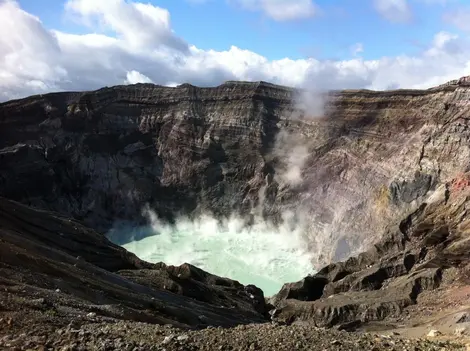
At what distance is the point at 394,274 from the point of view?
38.7 m

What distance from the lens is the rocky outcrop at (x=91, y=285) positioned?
16872 millimetres

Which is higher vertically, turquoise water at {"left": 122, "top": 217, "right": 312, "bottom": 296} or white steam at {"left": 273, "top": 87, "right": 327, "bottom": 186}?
white steam at {"left": 273, "top": 87, "right": 327, "bottom": 186}

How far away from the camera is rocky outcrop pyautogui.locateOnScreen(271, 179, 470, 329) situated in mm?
34875

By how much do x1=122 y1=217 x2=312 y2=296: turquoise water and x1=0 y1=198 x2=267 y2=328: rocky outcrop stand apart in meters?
14.9

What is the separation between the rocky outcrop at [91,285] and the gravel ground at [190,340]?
1.39 metres

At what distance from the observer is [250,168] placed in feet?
231

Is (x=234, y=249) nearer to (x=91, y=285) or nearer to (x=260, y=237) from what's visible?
(x=260, y=237)

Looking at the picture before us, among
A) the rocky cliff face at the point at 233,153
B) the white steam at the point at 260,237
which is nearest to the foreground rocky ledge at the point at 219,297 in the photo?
the rocky cliff face at the point at 233,153

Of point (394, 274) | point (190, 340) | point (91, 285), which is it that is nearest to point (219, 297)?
point (394, 274)

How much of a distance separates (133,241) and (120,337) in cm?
5730

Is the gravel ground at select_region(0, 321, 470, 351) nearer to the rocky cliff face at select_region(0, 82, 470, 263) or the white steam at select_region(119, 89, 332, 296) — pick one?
the rocky cliff face at select_region(0, 82, 470, 263)

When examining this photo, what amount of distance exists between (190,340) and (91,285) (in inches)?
541

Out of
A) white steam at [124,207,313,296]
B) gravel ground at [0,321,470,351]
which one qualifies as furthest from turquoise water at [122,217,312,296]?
gravel ground at [0,321,470,351]

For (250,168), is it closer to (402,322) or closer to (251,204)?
(251,204)
